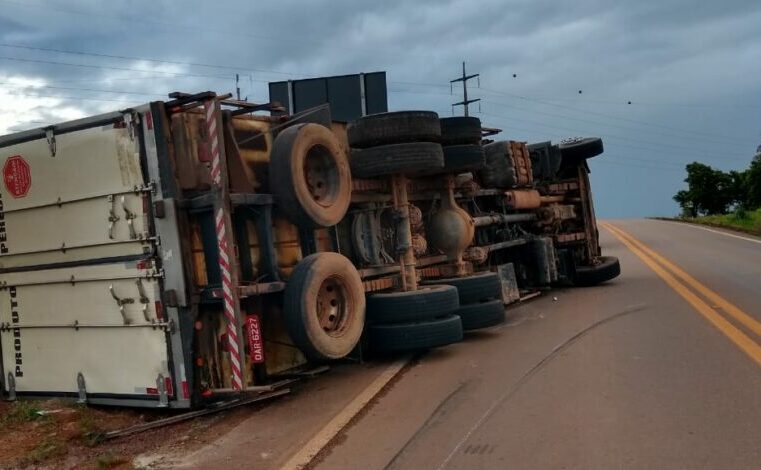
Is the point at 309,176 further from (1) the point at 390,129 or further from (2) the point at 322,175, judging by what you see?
(1) the point at 390,129

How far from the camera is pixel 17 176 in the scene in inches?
270

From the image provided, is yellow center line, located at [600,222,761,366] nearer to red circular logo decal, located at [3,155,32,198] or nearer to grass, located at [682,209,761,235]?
red circular logo decal, located at [3,155,32,198]

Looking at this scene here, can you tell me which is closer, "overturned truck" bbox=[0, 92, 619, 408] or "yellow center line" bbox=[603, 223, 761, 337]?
"overturned truck" bbox=[0, 92, 619, 408]

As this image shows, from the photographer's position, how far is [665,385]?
600cm

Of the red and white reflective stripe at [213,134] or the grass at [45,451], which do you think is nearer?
the grass at [45,451]

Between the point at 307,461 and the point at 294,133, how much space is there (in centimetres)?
314

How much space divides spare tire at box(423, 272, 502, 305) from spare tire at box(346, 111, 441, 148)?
1804 millimetres

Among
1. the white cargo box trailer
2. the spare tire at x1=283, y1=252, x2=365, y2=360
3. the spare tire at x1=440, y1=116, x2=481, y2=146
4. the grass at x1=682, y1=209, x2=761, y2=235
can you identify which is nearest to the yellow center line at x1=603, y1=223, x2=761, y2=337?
the spare tire at x1=440, y1=116, x2=481, y2=146

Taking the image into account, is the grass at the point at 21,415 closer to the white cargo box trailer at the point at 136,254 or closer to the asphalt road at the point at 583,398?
the white cargo box trailer at the point at 136,254

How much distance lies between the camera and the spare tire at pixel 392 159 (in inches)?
315

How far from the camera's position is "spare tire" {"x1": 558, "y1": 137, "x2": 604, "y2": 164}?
14.4 metres

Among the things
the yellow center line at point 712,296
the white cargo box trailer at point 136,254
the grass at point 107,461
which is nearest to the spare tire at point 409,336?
the white cargo box trailer at point 136,254

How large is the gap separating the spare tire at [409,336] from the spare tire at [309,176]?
132 cm

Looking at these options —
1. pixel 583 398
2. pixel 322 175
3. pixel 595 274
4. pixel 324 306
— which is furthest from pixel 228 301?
pixel 595 274
